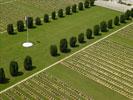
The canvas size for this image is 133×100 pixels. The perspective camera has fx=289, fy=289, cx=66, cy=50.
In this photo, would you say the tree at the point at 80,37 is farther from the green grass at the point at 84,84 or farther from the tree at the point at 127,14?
the tree at the point at 127,14

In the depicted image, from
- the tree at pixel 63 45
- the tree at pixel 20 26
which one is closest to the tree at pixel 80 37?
the tree at pixel 63 45

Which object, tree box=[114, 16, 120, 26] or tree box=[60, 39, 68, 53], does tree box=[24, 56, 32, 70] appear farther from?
tree box=[114, 16, 120, 26]

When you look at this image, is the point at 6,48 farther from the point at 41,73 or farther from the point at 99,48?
the point at 99,48

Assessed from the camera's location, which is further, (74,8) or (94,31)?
(74,8)

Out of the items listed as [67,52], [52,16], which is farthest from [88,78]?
[52,16]

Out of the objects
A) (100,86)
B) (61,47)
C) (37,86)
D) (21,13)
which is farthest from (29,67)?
(21,13)

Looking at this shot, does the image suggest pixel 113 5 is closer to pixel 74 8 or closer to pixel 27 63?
pixel 74 8

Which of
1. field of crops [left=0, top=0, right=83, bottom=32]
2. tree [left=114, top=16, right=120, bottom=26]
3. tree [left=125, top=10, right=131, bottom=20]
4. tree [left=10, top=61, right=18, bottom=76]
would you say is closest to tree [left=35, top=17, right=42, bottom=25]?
field of crops [left=0, top=0, right=83, bottom=32]
